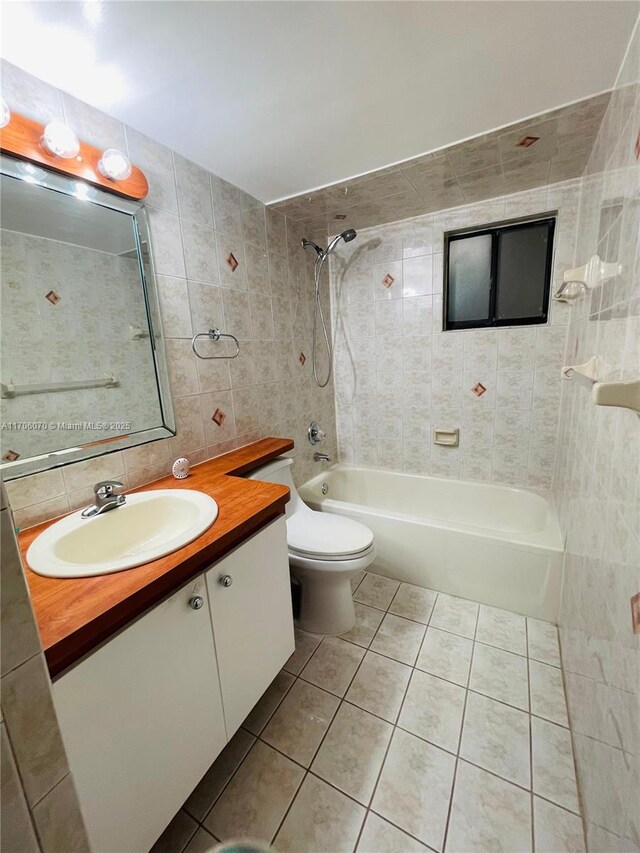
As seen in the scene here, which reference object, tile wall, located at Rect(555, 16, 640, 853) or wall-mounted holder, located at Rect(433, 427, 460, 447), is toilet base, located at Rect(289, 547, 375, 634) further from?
wall-mounted holder, located at Rect(433, 427, 460, 447)

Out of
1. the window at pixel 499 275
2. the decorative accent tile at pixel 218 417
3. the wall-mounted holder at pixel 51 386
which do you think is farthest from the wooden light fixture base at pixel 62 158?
the window at pixel 499 275

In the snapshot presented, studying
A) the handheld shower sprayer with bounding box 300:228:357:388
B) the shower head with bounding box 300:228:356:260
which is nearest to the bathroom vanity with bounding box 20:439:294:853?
the handheld shower sprayer with bounding box 300:228:357:388

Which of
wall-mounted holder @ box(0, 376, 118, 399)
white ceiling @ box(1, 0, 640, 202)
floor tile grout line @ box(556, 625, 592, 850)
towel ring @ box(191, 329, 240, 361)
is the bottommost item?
floor tile grout line @ box(556, 625, 592, 850)

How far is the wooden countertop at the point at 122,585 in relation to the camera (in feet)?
1.98

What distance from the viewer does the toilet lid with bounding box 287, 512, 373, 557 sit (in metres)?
1.43

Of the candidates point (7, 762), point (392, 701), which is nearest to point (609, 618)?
point (392, 701)

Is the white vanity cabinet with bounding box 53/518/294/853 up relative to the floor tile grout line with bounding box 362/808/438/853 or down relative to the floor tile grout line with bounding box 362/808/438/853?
up

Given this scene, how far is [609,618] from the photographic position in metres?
0.79

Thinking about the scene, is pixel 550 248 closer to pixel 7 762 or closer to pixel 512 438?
pixel 512 438

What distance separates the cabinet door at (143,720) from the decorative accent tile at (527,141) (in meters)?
1.94

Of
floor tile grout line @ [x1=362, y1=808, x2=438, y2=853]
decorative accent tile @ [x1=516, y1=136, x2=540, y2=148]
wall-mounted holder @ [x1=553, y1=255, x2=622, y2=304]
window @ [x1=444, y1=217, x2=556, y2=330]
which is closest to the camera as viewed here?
floor tile grout line @ [x1=362, y1=808, x2=438, y2=853]

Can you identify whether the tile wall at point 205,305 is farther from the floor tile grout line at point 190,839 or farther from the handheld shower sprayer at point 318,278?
the floor tile grout line at point 190,839

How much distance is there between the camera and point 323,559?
1414mm

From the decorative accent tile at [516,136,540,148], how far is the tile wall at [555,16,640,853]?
0.71 feet
